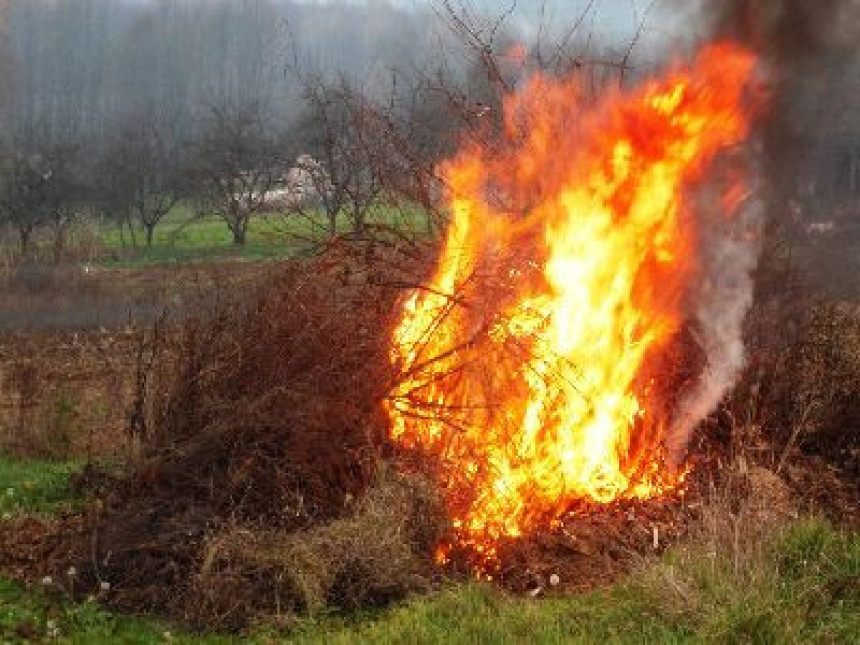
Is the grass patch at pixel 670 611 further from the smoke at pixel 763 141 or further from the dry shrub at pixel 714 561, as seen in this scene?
the smoke at pixel 763 141

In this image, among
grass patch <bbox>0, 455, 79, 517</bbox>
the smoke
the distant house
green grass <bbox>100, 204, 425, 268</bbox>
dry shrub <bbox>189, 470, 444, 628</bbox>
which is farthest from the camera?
green grass <bbox>100, 204, 425, 268</bbox>

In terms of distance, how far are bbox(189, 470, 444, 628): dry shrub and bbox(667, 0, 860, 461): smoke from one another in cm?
309

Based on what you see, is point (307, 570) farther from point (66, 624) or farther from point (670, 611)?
→ point (670, 611)

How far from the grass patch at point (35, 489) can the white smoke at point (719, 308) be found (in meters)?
5.15

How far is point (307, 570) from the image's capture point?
21.6 feet

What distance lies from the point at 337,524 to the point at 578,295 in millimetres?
2956

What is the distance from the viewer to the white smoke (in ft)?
29.3

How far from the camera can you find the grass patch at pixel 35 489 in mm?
8703

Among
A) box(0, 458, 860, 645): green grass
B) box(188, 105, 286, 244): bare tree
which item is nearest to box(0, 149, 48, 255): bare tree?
box(188, 105, 286, 244): bare tree

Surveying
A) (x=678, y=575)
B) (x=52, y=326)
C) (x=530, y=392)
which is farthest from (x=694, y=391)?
(x=52, y=326)

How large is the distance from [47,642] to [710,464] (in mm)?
5287

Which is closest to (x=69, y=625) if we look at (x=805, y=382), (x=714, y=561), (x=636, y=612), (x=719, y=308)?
(x=636, y=612)

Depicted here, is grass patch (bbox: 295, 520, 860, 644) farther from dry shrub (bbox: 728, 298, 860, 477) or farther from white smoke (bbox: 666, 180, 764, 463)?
dry shrub (bbox: 728, 298, 860, 477)

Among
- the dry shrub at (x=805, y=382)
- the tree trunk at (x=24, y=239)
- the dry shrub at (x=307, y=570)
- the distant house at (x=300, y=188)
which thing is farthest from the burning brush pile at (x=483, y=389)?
the tree trunk at (x=24, y=239)
